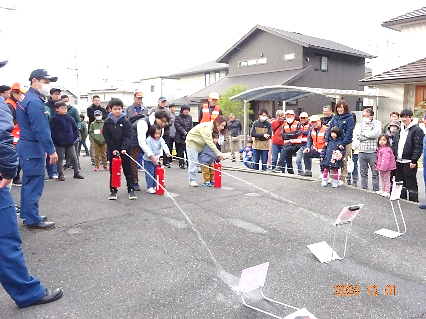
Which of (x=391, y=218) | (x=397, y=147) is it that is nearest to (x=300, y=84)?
(x=397, y=147)

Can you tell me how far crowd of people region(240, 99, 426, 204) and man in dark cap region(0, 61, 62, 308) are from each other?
563 centimetres

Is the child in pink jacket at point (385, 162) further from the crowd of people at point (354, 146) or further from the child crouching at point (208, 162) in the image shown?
the child crouching at point (208, 162)

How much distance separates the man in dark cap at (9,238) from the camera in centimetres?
A: 275

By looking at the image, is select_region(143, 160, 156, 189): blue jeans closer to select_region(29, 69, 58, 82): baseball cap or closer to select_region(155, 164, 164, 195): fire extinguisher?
select_region(155, 164, 164, 195): fire extinguisher

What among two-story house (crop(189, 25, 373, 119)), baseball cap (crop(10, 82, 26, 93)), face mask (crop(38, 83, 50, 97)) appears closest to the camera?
face mask (crop(38, 83, 50, 97))

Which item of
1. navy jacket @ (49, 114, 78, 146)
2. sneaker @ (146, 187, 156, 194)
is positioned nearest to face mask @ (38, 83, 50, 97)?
sneaker @ (146, 187, 156, 194)

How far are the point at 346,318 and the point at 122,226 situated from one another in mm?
3136

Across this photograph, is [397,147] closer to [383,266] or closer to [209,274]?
[383,266]

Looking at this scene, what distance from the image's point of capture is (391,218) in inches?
212

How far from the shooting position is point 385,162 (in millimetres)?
6480

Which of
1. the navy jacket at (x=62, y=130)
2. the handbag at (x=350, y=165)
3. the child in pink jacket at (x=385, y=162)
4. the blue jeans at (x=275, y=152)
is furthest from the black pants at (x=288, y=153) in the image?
the navy jacket at (x=62, y=130)

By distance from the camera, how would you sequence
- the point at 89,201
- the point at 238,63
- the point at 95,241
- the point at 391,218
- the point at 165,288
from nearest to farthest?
the point at 165,288, the point at 95,241, the point at 391,218, the point at 89,201, the point at 238,63

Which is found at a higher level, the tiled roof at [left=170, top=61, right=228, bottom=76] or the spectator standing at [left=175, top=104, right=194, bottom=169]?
the tiled roof at [left=170, top=61, right=228, bottom=76]

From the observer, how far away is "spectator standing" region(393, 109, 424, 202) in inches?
245
